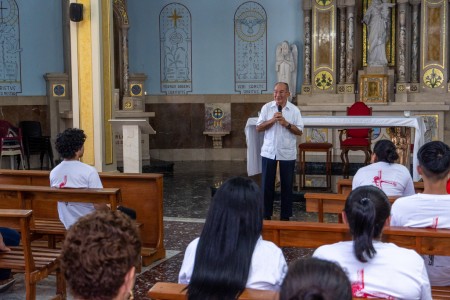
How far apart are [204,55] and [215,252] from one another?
1108 cm

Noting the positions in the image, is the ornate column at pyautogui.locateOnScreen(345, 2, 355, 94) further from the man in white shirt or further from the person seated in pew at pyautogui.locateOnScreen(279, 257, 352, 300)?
the person seated in pew at pyautogui.locateOnScreen(279, 257, 352, 300)

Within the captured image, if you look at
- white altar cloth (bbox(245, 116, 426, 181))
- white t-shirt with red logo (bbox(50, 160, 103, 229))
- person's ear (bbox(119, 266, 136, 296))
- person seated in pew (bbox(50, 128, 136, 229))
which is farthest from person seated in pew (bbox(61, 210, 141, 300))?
white altar cloth (bbox(245, 116, 426, 181))

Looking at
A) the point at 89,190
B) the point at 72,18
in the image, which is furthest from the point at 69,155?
the point at 72,18

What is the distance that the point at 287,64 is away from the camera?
487 inches

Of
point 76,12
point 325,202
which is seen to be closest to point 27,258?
point 325,202

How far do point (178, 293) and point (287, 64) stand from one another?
10.2 meters

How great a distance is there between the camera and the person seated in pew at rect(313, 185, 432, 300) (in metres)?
2.39

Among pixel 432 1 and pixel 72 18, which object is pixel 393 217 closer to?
pixel 72 18

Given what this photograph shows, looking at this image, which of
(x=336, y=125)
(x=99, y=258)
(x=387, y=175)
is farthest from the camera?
(x=336, y=125)

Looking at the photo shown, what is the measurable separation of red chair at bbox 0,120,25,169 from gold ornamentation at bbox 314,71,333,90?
5.32 m

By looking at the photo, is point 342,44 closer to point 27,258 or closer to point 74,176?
point 74,176

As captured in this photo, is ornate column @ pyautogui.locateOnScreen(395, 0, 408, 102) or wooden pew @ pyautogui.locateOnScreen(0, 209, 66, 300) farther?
ornate column @ pyautogui.locateOnScreen(395, 0, 408, 102)

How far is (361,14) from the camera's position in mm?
12734

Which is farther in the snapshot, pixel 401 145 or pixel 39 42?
pixel 39 42
